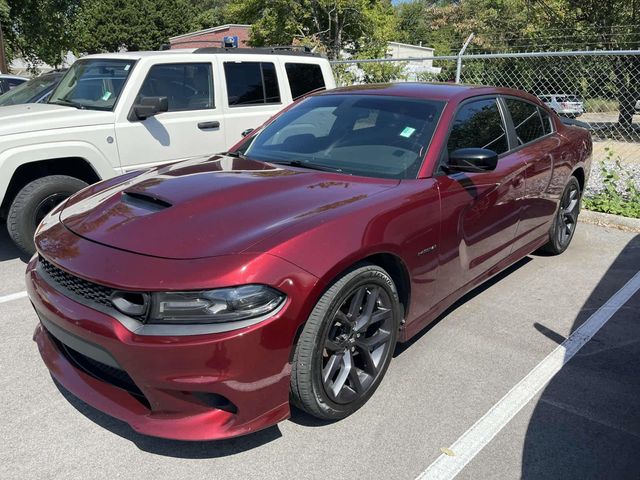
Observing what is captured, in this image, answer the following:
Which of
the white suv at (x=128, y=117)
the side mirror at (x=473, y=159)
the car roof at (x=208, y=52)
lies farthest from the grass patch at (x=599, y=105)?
the side mirror at (x=473, y=159)

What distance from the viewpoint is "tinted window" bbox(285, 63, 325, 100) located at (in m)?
6.69

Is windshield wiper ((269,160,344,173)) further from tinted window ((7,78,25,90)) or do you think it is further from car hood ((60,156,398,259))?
tinted window ((7,78,25,90))

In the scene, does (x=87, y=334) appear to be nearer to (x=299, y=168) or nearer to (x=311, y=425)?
→ (x=311, y=425)

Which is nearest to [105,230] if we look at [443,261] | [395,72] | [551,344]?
[443,261]

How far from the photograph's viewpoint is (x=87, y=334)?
2.28 m

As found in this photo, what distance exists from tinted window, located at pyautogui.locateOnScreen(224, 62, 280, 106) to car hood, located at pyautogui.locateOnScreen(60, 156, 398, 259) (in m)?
2.94

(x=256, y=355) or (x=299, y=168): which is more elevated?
(x=299, y=168)

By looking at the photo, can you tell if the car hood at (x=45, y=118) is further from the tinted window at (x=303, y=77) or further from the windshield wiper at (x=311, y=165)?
the windshield wiper at (x=311, y=165)

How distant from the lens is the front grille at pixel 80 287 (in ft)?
7.55

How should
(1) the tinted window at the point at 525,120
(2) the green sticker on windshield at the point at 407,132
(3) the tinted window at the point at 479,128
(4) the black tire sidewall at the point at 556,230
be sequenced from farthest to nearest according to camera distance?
1. (4) the black tire sidewall at the point at 556,230
2. (1) the tinted window at the point at 525,120
3. (3) the tinted window at the point at 479,128
4. (2) the green sticker on windshield at the point at 407,132

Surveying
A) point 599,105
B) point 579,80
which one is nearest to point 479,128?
point 579,80

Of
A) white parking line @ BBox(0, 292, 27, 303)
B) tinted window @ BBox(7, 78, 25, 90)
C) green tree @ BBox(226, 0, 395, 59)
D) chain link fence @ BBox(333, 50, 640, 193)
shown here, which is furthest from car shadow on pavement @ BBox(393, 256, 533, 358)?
green tree @ BBox(226, 0, 395, 59)

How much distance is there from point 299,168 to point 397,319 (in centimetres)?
111

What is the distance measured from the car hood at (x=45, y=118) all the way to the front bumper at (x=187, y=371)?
9.22 ft
